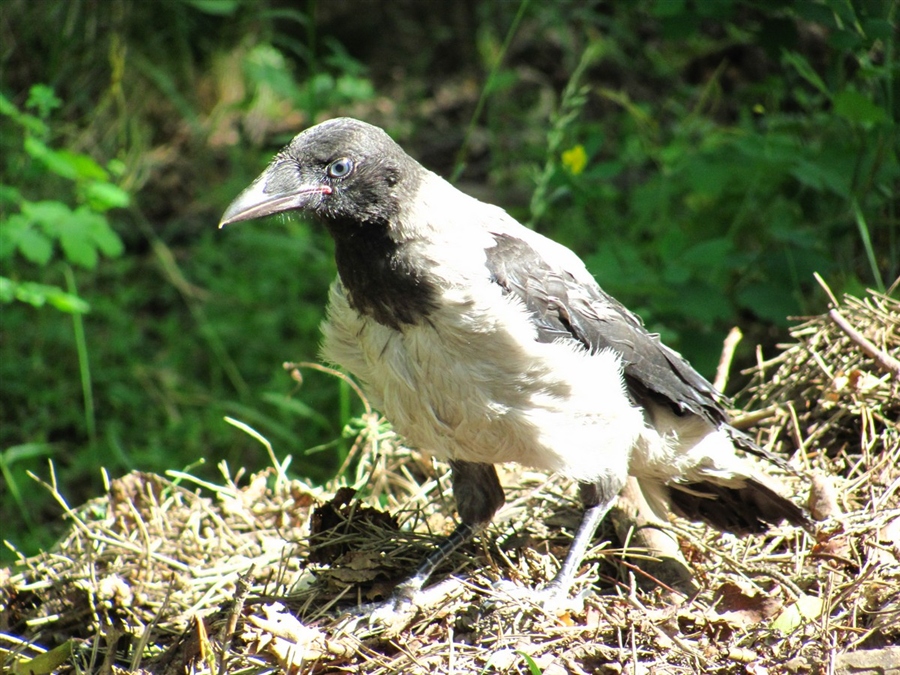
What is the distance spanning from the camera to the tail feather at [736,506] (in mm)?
3209

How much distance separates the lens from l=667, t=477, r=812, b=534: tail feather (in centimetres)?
321

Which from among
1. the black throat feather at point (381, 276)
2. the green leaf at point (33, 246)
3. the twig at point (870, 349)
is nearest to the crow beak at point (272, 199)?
the black throat feather at point (381, 276)

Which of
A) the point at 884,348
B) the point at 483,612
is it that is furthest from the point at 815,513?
the point at 483,612

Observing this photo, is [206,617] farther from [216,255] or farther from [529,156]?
[529,156]

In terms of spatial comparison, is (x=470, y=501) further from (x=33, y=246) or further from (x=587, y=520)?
(x=33, y=246)

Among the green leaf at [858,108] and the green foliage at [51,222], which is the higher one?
the green leaf at [858,108]

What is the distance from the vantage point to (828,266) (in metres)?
Answer: 4.52

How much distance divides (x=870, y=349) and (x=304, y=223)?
4.49 meters

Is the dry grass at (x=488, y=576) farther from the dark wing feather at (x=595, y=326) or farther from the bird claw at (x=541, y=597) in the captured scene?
the dark wing feather at (x=595, y=326)

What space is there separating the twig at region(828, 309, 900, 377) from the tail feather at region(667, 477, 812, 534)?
743mm

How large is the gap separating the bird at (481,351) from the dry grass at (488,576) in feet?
0.51

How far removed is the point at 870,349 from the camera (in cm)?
355

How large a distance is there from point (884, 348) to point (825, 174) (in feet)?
3.99

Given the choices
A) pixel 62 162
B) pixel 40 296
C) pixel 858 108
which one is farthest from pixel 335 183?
pixel 858 108
